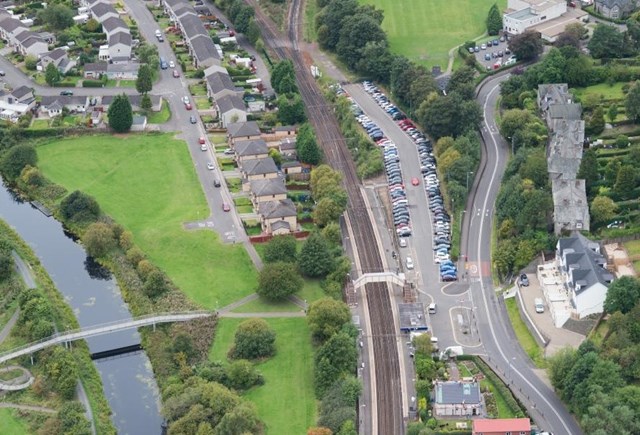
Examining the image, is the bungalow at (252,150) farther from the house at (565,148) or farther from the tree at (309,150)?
the house at (565,148)

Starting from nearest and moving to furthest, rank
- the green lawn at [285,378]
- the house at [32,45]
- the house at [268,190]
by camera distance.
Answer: the green lawn at [285,378], the house at [268,190], the house at [32,45]

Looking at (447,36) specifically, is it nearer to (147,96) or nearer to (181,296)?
(147,96)

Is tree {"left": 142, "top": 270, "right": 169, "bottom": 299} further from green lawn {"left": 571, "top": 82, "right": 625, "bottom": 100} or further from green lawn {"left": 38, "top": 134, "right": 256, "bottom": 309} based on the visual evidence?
green lawn {"left": 571, "top": 82, "right": 625, "bottom": 100}

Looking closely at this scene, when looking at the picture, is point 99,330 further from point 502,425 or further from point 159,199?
point 502,425

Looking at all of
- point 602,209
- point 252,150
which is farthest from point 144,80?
point 602,209

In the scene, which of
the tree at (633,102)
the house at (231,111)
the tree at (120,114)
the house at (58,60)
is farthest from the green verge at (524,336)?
the house at (58,60)
